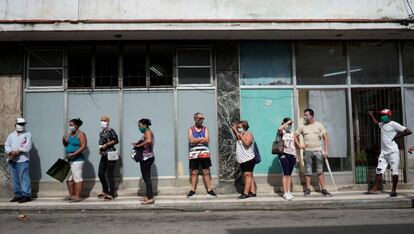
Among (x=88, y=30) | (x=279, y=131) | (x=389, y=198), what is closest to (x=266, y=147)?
(x=279, y=131)

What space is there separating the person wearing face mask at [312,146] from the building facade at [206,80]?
0.88 metres

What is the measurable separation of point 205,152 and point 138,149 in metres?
1.55

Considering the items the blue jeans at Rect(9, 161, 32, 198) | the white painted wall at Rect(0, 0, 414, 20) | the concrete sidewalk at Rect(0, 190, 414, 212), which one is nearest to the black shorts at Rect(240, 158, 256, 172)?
the concrete sidewalk at Rect(0, 190, 414, 212)

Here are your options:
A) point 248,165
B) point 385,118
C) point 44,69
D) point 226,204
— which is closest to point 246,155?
point 248,165

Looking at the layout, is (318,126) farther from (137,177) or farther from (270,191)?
(137,177)

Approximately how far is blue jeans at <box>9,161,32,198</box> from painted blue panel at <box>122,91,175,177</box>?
2246 millimetres

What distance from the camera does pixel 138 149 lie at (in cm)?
982

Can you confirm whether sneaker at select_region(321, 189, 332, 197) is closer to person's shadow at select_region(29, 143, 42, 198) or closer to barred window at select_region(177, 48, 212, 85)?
barred window at select_region(177, 48, 212, 85)

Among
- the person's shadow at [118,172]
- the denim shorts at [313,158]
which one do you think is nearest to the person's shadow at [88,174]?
the person's shadow at [118,172]

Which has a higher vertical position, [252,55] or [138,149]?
[252,55]

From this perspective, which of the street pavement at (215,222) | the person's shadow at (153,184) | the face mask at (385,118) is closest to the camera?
the street pavement at (215,222)

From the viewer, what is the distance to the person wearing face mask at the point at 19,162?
10.1 meters

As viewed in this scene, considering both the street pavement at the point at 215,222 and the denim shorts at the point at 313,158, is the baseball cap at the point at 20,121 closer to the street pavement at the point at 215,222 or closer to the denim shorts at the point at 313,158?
the street pavement at the point at 215,222

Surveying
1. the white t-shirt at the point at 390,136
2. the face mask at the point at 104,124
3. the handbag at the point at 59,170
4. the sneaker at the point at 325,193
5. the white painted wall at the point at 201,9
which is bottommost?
the sneaker at the point at 325,193
